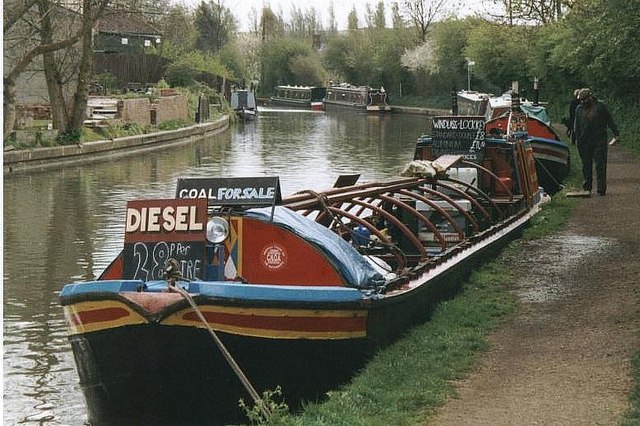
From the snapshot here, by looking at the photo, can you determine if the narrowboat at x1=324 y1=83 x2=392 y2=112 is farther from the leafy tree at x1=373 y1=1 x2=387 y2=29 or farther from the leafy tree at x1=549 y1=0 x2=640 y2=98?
the leafy tree at x1=549 y1=0 x2=640 y2=98

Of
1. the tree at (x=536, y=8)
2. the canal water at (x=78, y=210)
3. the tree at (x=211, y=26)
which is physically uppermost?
the tree at (x=211, y=26)

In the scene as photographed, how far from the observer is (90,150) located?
3434 centimetres

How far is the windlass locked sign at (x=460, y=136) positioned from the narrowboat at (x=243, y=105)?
160ft

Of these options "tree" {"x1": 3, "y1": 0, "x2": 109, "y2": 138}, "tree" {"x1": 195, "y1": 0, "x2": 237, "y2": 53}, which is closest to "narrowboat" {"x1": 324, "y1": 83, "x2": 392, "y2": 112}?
"tree" {"x1": 195, "y1": 0, "x2": 237, "y2": 53}

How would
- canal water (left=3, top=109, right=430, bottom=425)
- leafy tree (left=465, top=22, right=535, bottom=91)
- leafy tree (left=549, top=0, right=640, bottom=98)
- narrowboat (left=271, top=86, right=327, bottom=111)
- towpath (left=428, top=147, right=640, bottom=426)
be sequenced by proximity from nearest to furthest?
towpath (left=428, top=147, right=640, bottom=426)
canal water (left=3, top=109, right=430, bottom=425)
leafy tree (left=549, top=0, right=640, bottom=98)
leafy tree (left=465, top=22, right=535, bottom=91)
narrowboat (left=271, top=86, right=327, bottom=111)

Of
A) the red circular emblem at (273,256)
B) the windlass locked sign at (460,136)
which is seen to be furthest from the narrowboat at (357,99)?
the red circular emblem at (273,256)

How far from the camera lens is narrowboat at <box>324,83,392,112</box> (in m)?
83.9

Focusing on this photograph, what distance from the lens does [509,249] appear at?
46.5 ft

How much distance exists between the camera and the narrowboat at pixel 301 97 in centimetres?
9288

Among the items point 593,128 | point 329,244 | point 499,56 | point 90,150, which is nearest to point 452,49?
point 499,56

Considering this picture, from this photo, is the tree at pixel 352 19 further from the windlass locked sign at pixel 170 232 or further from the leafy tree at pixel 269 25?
the windlass locked sign at pixel 170 232

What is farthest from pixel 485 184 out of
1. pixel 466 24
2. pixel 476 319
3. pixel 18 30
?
pixel 466 24

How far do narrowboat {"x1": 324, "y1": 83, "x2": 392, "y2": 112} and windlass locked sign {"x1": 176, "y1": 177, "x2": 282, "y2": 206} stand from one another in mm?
74001

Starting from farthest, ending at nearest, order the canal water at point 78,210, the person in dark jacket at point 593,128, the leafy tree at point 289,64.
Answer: the leafy tree at point 289,64
the person in dark jacket at point 593,128
the canal water at point 78,210
